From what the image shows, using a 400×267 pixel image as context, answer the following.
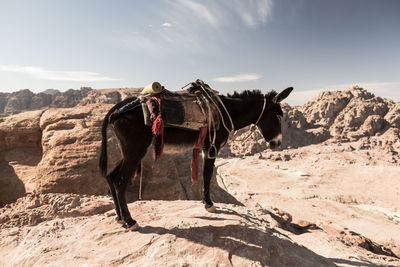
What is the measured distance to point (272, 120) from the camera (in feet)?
16.0

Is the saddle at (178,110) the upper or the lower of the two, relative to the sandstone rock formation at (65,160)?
upper

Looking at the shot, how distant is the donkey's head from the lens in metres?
4.76

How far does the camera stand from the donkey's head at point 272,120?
15.6 ft

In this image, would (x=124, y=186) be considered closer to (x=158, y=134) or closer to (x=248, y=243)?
(x=158, y=134)

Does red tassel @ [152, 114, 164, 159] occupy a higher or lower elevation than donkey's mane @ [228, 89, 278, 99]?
lower

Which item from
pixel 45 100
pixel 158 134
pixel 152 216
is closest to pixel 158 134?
pixel 158 134

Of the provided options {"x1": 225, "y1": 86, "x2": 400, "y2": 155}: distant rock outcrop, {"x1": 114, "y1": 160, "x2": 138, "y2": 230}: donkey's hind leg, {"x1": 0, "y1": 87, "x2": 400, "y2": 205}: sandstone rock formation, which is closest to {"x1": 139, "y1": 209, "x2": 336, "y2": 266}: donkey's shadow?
{"x1": 114, "y1": 160, "x2": 138, "y2": 230}: donkey's hind leg

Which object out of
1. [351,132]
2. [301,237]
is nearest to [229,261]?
[301,237]

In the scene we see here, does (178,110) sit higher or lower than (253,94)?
lower

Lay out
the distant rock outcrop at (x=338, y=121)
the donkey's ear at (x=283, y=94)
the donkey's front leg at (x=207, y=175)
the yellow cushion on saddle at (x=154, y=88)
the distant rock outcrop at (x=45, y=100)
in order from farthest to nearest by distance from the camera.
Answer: the distant rock outcrop at (x=45, y=100) < the distant rock outcrop at (x=338, y=121) < the donkey's front leg at (x=207, y=175) < the donkey's ear at (x=283, y=94) < the yellow cushion on saddle at (x=154, y=88)

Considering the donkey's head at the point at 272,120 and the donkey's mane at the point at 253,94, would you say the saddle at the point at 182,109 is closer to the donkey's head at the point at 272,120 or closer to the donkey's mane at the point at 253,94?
the donkey's mane at the point at 253,94

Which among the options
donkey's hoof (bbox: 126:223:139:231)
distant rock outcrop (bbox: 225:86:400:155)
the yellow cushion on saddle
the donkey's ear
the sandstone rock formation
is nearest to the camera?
donkey's hoof (bbox: 126:223:139:231)

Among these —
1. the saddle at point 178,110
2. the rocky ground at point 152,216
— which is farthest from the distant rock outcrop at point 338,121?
the saddle at point 178,110

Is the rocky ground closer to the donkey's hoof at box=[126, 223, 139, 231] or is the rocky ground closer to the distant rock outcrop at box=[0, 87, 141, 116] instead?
the donkey's hoof at box=[126, 223, 139, 231]
